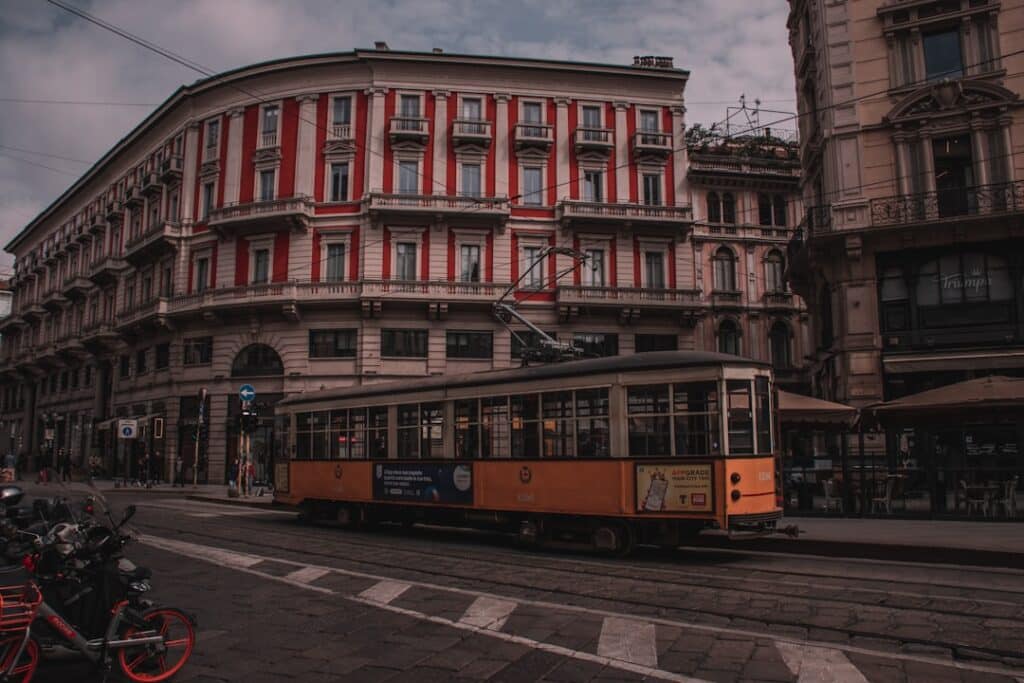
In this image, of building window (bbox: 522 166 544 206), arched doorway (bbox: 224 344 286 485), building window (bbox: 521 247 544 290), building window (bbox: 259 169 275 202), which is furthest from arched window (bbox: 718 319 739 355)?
building window (bbox: 259 169 275 202)

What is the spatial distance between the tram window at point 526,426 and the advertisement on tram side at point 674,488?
6.14 feet

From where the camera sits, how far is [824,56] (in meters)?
23.4

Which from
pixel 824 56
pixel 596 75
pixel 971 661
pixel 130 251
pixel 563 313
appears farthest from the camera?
pixel 130 251

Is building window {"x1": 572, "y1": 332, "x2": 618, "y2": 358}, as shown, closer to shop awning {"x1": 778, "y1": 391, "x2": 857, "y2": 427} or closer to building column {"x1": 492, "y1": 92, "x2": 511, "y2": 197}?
building column {"x1": 492, "y1": 92, "x2": 511, "y2": 197}

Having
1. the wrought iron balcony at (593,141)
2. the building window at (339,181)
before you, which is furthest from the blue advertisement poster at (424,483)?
the wrought iron balcony at (593,141)

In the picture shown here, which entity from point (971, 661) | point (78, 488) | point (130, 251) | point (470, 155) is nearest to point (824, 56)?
point (470, 155)

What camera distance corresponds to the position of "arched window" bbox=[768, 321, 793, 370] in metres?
37.7

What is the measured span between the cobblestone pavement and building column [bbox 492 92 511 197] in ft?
71.9

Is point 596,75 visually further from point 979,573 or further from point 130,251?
point 979,573

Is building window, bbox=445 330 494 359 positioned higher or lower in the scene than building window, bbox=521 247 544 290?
lower

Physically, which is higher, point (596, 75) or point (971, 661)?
point (596, 75)

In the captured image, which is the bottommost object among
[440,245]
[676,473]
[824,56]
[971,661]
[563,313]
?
[971,661]

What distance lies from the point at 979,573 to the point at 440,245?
78.8 ft

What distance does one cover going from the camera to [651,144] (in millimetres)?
32062
